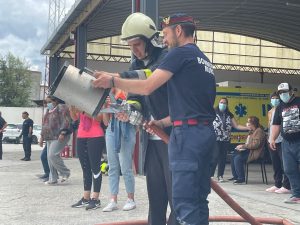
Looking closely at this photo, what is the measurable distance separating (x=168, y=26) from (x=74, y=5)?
1689 cm

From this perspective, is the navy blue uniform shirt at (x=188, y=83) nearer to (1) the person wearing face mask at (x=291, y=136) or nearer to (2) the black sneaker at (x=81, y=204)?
(2) the black sneaker at (x=81, y=204)

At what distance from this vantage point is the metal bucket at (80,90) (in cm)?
313

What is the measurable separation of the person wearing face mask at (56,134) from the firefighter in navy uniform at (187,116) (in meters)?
6.31

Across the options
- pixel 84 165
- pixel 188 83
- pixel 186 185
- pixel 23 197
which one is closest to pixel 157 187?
pixel 186 185

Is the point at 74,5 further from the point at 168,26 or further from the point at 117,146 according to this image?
the point at 168,26

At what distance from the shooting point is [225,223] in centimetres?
558

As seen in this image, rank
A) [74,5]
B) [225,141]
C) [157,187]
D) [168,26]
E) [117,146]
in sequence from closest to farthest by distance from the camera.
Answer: [168,26]
[157,187]
[117,146]
[225,141]
[74,5]

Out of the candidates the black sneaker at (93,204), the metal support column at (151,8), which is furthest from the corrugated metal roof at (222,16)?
the black sneaker at (93,204)

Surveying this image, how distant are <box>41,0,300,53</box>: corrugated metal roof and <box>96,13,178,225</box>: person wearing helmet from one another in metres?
14.7

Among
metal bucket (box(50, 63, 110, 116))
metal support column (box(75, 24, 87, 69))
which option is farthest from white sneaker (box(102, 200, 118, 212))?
metal support column (box(75, 24, 87, 69))

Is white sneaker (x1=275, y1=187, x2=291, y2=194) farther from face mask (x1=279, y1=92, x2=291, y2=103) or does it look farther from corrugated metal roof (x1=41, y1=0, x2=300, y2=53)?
corrugated metal roof (x1=41, y1=0, x2=300, y2=53)

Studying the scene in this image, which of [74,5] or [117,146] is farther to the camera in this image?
[74,5]

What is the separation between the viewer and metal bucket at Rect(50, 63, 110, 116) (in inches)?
123

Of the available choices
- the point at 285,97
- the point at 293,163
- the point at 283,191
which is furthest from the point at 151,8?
the point at 293,163
